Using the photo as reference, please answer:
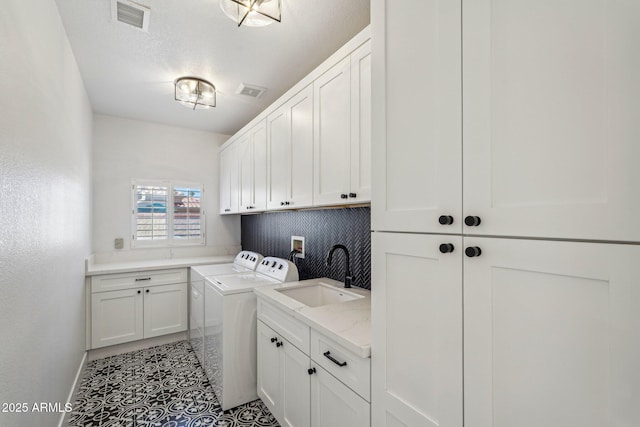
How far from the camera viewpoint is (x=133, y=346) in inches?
116

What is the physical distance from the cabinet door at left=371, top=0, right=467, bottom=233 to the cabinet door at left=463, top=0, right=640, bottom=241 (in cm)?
5

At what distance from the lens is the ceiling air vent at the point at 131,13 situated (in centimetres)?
155

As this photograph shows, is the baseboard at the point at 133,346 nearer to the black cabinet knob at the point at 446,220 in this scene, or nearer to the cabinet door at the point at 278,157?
the cabinet door at the point at 278,157

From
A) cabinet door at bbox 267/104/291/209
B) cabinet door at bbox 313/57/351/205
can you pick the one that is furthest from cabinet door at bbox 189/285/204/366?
cabinet door at bbox 313/57/351/205

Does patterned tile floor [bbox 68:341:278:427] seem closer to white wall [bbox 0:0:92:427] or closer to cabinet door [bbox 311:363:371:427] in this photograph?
white wall [bbox 0:0:92:427]

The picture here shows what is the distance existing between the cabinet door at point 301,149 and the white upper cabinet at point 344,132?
0.07 metres

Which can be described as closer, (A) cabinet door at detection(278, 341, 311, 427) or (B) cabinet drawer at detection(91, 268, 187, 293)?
(A) cabinet door at detection(278, 341, 311, 427)

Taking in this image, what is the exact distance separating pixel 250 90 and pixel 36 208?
1.77 meters

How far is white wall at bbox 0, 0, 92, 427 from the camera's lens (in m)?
0.98

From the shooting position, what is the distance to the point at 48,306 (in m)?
1.45

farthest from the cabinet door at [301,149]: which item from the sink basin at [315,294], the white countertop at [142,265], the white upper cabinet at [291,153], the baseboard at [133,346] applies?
the baseboard at [133,346]

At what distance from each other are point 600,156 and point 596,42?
0.23 metres

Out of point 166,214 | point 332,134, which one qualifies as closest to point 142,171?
point 166,214

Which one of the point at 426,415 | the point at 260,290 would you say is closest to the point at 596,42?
the point at 426,415
